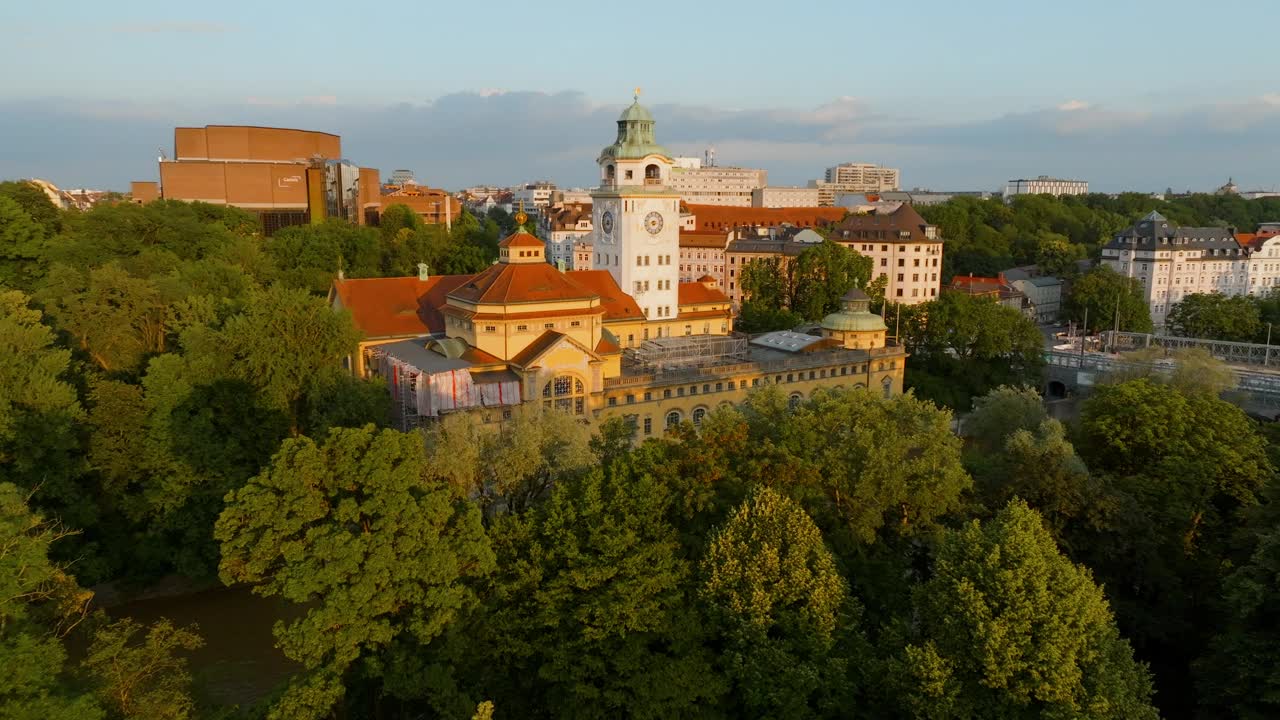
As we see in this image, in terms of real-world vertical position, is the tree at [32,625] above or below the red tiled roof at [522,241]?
below

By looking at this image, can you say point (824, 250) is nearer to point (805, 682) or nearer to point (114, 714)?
point (805, 682)

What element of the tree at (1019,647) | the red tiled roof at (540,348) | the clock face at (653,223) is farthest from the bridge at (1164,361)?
the tree at (1019,647)

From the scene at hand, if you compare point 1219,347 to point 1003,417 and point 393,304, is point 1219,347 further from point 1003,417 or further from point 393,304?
point 393,304

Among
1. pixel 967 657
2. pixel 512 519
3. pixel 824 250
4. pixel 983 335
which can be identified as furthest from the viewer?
pixel 824 250

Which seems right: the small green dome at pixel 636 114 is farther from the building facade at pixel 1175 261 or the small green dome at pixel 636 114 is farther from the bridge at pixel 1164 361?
the building facade at pixel 1175 261

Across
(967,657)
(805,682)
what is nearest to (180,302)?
(805,682)

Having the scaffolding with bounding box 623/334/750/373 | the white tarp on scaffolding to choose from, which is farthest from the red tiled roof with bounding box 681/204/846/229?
the white tarp on scaffolding
